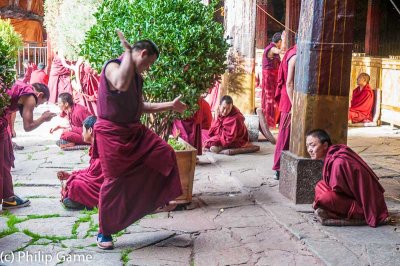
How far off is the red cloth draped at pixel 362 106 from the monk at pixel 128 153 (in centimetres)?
837

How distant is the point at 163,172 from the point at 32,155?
14.8 feet

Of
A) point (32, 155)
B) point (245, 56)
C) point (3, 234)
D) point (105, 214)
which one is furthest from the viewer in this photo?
point (245, 56)

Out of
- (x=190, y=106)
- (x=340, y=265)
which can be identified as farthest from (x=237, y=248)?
(x=190, y=106)

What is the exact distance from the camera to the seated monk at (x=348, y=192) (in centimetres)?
541

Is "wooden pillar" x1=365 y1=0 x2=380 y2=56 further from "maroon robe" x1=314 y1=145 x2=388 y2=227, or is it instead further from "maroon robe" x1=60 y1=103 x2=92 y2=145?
"maroon robe" x1=314 y1=145 x2=388 y2=227

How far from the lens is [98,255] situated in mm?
4773

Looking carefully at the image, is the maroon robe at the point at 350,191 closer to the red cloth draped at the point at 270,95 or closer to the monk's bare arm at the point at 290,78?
the monk's bare arm at the point at 290,78

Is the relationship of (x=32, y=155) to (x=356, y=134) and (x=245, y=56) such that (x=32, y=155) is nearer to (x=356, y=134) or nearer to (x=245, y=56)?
(x=245, y=56)

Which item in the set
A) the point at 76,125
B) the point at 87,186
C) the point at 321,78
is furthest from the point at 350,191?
the point at 76,125

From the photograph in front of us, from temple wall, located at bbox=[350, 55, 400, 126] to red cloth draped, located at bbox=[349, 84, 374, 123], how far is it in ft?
0.92

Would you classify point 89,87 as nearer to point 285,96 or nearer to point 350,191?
point 285,96

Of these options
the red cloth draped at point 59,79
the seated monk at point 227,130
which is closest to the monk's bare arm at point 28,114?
the seated monk at point 227,130

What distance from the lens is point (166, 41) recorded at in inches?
230

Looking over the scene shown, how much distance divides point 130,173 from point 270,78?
6808 mm
